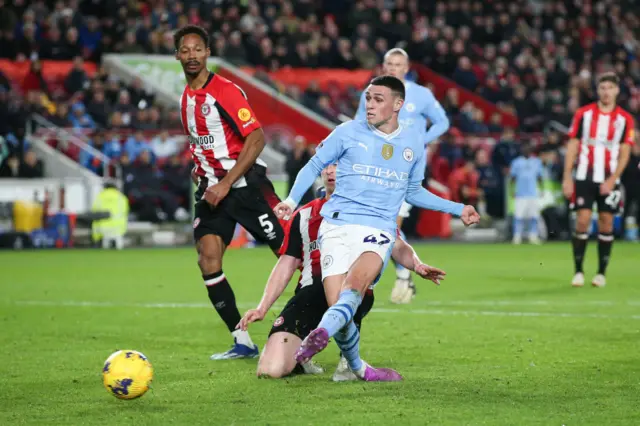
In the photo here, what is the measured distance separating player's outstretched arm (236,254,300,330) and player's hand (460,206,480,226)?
119cm

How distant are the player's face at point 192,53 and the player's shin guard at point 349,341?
8.10 feet

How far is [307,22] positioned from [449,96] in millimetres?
4463

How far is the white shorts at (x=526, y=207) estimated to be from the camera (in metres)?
24.4

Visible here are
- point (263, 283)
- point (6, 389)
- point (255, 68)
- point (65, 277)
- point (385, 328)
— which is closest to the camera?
point (6, 389)

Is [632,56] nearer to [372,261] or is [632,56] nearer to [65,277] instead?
[65,277]

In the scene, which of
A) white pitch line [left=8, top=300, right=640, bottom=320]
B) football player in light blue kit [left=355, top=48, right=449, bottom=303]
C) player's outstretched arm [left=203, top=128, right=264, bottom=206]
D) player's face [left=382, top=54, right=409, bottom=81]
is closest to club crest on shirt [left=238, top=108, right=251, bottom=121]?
player's outstretched arm [left=203, top=128, right=264, bottom=206]

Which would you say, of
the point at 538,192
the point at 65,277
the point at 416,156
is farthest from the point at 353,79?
the point at 416,156

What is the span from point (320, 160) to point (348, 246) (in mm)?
537

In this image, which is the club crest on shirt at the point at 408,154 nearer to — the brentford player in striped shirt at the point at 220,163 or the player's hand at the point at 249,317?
the player's hand at the point at 249,317

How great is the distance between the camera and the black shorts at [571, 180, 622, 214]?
13523 millimetres

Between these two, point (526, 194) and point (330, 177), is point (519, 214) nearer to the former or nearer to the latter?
point (526, 194)

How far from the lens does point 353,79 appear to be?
29688 mm

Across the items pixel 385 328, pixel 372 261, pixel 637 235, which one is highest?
pixel 372 261

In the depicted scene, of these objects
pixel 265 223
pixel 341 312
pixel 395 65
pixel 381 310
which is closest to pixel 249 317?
pixel 341 312
